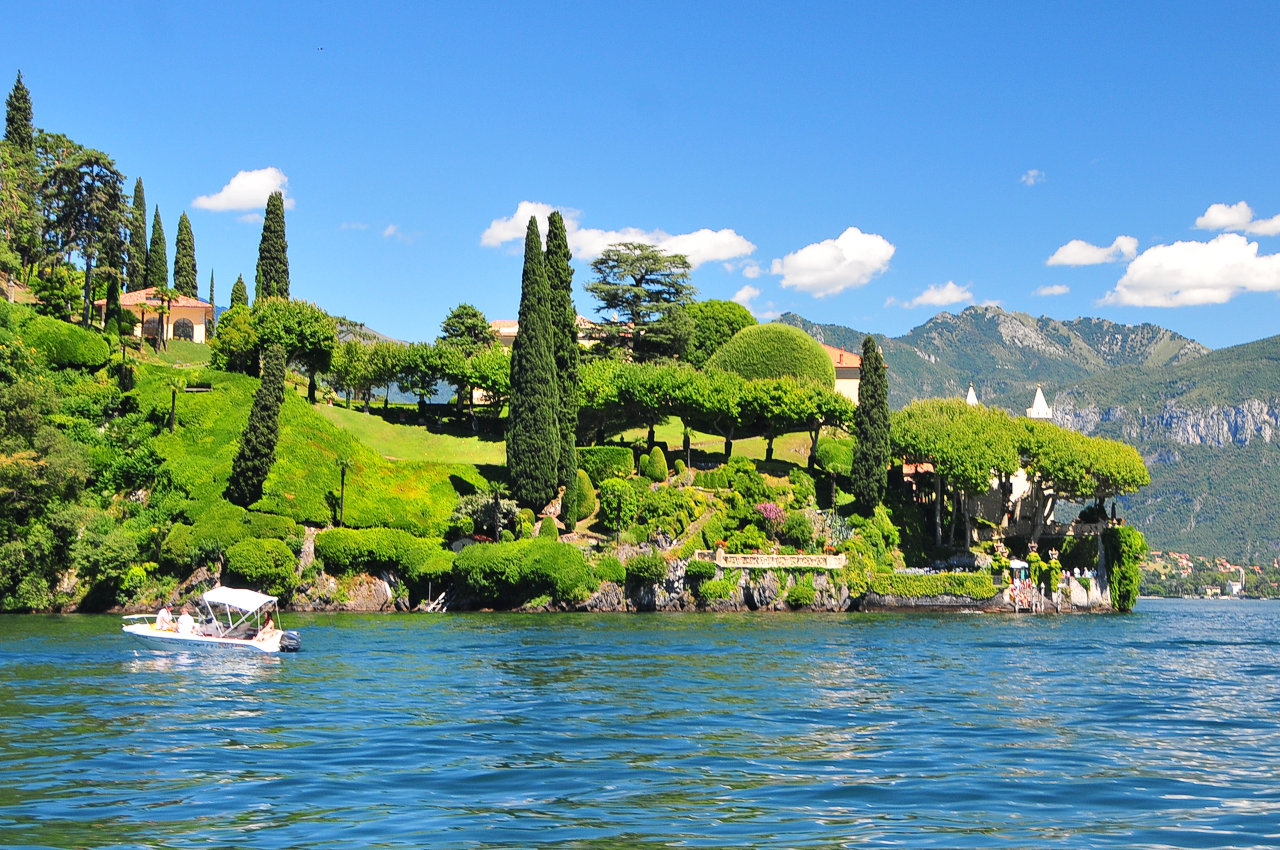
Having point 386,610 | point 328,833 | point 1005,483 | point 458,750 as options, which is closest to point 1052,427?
point 1005,483

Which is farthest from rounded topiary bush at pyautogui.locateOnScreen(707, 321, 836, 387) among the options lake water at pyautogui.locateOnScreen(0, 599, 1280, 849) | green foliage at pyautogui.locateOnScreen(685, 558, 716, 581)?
lake water at pyautogui.locateOnScreen(0, 599, 1280, 849)

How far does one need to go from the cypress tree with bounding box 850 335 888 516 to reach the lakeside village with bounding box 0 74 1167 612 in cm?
21

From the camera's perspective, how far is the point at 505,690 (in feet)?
97.9

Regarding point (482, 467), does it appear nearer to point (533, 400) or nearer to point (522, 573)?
point (533, 400)

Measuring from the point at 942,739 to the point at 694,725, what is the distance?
509cm

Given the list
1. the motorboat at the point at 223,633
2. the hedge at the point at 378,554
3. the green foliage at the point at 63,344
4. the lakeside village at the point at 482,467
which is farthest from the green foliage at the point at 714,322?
the motorboat at the point at 223,633

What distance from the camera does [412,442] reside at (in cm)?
8206

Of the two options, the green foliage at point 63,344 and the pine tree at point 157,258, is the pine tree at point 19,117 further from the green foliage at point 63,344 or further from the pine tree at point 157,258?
the green foliage at point 63,344

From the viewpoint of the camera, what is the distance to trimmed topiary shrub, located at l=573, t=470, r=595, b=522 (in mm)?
71875

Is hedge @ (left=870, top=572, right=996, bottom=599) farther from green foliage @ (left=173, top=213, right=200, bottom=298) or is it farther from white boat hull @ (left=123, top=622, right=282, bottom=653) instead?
green foliage @ (left=173, top=213, right=200, bottom=298)

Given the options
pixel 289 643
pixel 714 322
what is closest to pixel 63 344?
pixel 289 643

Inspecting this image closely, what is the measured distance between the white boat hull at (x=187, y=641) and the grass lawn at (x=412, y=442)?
36.0m

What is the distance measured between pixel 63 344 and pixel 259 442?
67.7 ft

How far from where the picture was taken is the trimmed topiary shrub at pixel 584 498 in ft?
236
